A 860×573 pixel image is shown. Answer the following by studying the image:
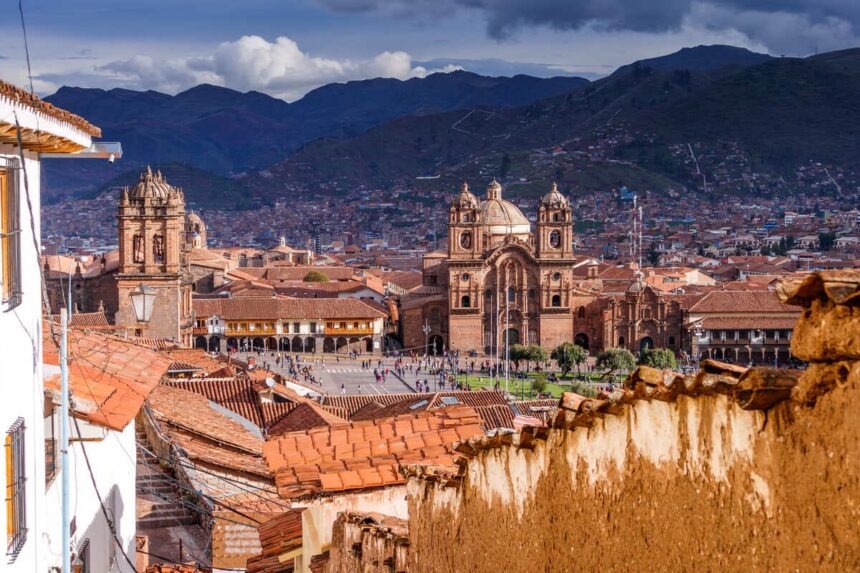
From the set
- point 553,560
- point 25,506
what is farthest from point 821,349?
point 25,506

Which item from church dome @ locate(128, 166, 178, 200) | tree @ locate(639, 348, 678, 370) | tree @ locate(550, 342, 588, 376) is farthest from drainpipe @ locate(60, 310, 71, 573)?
tree @ locate(550, 342, 588, 376)

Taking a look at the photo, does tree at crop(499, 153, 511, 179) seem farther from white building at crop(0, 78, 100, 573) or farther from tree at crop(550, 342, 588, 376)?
white building at crop(0, 78, 100, 573)

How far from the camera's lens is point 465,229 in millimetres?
59969

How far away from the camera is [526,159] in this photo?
16725 centimetres

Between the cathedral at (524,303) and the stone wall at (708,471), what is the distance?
54521mm

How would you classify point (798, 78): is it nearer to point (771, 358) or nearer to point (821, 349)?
point (771, 358)

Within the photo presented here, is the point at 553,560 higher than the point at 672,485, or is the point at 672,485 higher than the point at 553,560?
the point at 672,485

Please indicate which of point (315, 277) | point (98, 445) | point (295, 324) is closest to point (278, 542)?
point (98, 445)

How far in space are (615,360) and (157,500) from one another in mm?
41610

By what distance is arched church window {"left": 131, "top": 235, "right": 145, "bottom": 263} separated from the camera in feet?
141

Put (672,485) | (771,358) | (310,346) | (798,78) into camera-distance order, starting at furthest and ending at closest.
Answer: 1. (798,78)
2. (310,346)
3. (771,358)
4. (672,485)

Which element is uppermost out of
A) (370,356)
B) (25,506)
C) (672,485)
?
(672,485)

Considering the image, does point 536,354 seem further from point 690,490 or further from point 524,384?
point 690,490

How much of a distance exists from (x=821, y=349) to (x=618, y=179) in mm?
157870
